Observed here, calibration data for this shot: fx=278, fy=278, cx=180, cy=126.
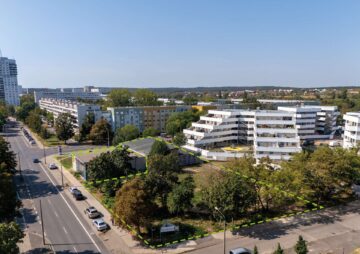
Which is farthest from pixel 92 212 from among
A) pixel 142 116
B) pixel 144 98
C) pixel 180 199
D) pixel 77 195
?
Answer: pixel 144 98

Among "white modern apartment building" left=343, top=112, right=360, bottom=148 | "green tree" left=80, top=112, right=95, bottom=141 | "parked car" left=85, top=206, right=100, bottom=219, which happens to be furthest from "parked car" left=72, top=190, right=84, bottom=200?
"white modern apartment building" left=343, top=112, right=360, bottom=148

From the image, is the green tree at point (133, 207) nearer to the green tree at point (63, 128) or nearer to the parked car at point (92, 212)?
the parked car at point (92, 212)

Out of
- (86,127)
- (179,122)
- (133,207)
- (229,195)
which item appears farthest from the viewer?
(179,122)

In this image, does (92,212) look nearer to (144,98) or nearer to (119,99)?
(119,99)

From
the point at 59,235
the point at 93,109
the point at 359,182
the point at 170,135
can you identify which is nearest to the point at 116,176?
the point at 59,235

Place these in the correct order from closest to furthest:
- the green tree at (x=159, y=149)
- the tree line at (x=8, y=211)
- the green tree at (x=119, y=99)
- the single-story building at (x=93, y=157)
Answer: the tree line at (x=8, y=211) < the single-story building at (x=93, y=157) < the green tree at (x=159, y=149) < the green tree at (x=119, y=99)

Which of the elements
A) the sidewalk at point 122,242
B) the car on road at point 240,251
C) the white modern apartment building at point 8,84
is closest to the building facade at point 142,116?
the sidewalk at point 122,242
